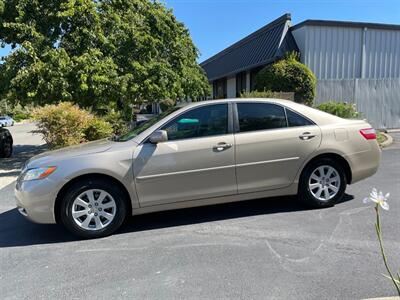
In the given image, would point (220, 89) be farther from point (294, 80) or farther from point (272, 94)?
point (272, 94)

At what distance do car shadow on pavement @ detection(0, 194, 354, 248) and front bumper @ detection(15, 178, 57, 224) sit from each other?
0.34m

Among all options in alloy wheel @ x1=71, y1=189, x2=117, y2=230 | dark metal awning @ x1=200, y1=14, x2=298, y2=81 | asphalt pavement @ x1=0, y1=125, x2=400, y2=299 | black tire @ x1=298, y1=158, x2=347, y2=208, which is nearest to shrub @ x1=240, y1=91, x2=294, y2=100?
dark metal awning @ x1=200, y1=14, x2=298, y2=81

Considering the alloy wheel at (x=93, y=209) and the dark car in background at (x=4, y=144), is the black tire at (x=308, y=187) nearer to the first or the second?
the alloy wheel at (x=93, y=209)

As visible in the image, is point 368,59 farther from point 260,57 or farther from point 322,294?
point 322,294

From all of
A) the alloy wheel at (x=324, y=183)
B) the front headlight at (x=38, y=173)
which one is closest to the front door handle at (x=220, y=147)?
the alloy wheel at (x=324, y=183)

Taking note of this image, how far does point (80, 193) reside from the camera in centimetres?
455

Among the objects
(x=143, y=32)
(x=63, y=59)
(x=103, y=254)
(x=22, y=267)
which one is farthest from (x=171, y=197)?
(x=143, y=32)

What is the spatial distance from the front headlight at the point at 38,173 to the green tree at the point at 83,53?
5.96 m

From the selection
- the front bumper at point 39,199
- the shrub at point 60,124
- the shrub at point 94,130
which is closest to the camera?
the front bumper at point 39,199

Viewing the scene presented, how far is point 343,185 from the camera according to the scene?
17.8ft

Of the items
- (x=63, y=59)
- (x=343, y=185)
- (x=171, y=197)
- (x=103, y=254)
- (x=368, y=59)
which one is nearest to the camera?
(x=103, y=254)

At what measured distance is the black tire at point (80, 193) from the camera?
453 centimetres

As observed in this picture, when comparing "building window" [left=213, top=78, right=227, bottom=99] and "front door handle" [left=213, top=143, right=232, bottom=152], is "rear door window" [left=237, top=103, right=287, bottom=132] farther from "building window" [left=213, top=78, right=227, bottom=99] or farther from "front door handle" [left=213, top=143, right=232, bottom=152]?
"building window" [left=213, top=78, right=227, bottom=99]

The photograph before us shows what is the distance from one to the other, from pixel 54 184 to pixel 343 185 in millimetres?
3909
